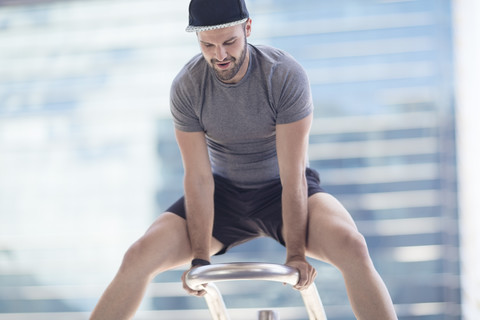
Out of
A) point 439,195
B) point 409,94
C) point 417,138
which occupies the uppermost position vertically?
point 409,94

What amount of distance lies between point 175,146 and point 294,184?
2424mm

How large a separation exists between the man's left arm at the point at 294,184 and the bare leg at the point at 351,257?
37mm

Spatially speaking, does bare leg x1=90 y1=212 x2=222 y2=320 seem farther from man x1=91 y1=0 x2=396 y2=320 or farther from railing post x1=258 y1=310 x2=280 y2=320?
railing post x1=258 y1=310 x2=280 y2=320

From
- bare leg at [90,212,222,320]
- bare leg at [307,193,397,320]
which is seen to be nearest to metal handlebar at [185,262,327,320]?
bare leg at [307,193,397,320]

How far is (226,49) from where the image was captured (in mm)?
1466

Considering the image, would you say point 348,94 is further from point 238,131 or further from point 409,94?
point 238,131

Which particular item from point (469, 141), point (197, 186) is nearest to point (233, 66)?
point (197, 186)

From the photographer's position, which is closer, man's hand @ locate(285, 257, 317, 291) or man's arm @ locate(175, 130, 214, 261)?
man's hand @ locate(285, 257, 317, 291)

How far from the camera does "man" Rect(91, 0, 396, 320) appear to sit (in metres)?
1.42

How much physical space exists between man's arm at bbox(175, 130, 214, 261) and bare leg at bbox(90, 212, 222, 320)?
38mm

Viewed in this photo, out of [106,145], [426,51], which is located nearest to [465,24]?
[426,51]

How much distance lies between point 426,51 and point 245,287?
1.91m

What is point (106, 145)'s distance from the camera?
3943 mm

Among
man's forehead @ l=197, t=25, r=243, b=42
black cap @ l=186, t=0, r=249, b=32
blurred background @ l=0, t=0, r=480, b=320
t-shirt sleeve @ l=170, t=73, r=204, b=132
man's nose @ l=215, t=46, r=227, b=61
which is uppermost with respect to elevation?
black cap @ l=186, t=0, r=249, b=32
